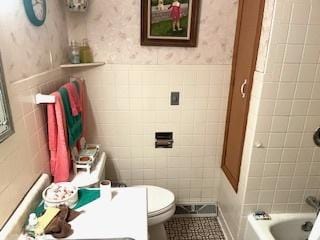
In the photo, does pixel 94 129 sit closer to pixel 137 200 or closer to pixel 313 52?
pixel 137 200

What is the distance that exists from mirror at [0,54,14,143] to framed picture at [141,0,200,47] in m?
1.04

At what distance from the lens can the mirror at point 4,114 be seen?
0.96m

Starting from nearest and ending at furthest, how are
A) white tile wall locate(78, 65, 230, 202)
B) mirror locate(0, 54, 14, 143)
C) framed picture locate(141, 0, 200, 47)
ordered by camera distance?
mirror locate(0, 54, 14, 143) → framed picture locate(141, 0, 200, 47) → white tile wall locate(78, 65, 230, 202)

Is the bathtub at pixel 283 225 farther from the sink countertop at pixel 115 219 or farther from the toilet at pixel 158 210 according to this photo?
the sink countertop at pixel 115 219

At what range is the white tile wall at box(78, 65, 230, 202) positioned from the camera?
188 cm

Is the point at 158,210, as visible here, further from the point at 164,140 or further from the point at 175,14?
the point at 175,14

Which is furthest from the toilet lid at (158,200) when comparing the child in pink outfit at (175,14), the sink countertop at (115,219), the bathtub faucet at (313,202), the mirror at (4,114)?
the child in pink outfit at (175,14)

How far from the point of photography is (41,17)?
133cm

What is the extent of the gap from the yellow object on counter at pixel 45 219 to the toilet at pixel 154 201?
0.34 meters

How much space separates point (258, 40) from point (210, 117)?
0.74 meters

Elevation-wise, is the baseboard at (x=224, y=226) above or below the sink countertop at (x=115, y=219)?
below

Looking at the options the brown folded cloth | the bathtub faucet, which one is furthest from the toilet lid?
the bathtub faucet

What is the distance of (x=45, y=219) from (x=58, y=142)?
0.46 meters

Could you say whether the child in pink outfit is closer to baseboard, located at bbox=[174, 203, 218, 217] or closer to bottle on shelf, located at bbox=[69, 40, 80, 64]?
bottle on shelf, located at bbox=[69, 40, 80, 64]
